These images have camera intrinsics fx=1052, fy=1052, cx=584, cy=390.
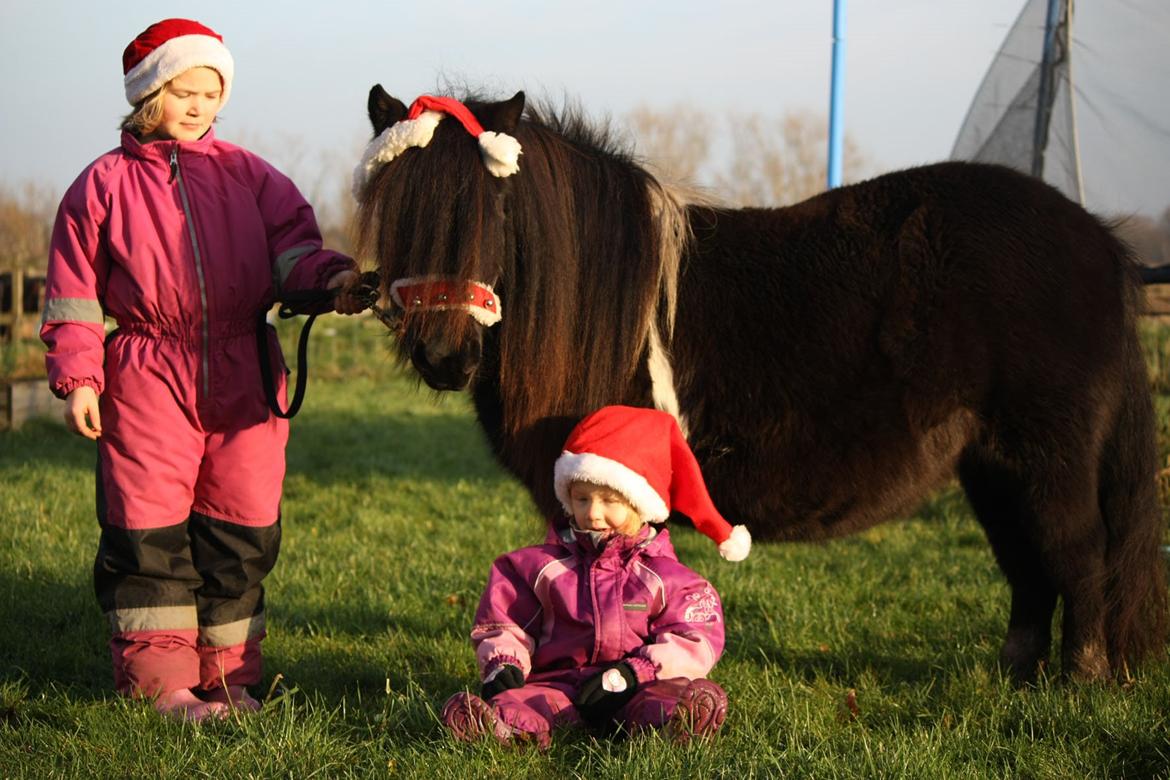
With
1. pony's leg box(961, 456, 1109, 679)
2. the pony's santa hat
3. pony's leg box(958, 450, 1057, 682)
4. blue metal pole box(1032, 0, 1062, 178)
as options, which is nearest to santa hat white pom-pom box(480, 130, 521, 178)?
the pony's santa hat

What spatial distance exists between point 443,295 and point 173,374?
96cm

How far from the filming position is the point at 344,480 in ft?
27.0

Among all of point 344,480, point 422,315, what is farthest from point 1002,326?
point 344,480

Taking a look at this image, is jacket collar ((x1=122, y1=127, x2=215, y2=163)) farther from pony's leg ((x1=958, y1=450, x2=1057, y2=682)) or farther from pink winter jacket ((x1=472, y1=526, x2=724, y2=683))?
pony's leg ((x1=958, y1=450, x2=1057, y2=682))

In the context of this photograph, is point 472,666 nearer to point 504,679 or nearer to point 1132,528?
point 504,679

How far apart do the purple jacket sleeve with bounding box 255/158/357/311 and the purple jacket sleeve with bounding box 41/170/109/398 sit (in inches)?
20.6

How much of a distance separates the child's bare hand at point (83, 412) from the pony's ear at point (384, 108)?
1171 millimetres

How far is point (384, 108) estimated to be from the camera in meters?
3.31

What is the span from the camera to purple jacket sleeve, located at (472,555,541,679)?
117 inches

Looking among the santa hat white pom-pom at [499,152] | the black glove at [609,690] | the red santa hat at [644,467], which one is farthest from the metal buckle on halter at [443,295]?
the black glove at [609,690]

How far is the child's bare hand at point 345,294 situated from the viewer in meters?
3.20

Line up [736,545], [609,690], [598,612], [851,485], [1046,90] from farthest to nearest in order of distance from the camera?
[1046,90]
[851,485]
[736,545]
[598,612]
[609,690]

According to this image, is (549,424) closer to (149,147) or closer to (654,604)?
(654,604)

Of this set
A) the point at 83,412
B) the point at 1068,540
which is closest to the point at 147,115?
the point at 83,412
